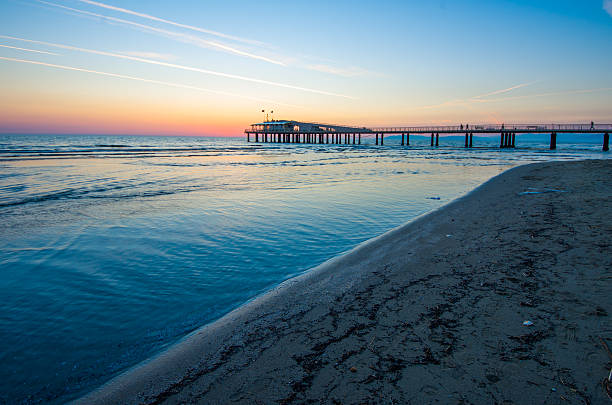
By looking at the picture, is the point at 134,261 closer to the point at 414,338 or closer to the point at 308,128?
the point at 414,338

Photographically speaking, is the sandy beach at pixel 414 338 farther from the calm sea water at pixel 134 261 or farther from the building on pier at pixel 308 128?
the building on pier at pixel 308 128

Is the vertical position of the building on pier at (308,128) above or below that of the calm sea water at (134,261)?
above

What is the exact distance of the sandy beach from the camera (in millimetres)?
2477

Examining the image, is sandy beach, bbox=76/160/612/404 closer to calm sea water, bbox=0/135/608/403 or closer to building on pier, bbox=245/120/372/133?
calm sea water, bbox=0/135/608/403

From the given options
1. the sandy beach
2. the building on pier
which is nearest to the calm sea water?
the sandy beach

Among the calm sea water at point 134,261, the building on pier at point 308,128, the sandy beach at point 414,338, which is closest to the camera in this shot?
the sandy beach at point 414,338

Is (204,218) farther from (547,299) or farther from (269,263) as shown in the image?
(547,299)

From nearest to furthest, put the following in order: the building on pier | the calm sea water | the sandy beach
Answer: the sandy beach < the calm sea water < the building on pier

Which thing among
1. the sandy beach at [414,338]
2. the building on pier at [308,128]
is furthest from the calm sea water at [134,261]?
the building on pier at [308,128]

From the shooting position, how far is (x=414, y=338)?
3.12 metres

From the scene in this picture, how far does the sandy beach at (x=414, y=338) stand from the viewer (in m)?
2.48

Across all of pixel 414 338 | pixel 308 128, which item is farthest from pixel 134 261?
pixel 308 128


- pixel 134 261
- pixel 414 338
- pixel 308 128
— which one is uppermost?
pixel 308 128

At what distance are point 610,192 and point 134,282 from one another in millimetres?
14482
